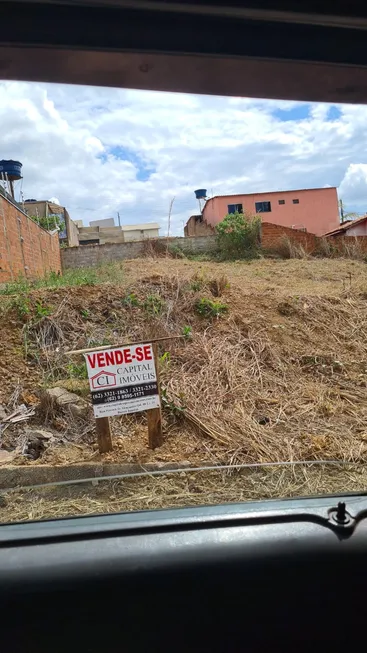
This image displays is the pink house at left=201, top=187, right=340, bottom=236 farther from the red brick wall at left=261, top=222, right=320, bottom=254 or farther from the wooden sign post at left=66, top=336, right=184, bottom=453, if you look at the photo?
the wooden sign post at left=66, top=336, right=184, bottom=453


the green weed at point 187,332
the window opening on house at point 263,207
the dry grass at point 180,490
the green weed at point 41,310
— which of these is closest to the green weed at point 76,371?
the green weed at point 41,310

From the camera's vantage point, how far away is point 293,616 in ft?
3.82

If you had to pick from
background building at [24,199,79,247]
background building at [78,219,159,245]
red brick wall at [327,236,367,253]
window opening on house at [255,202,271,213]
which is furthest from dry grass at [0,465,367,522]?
background building at [78,219,159,245]

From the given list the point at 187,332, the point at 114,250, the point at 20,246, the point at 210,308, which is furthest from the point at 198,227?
the point at 187,332

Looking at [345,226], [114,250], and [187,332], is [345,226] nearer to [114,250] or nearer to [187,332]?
[114,250]

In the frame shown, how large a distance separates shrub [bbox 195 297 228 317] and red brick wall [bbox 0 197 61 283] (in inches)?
137

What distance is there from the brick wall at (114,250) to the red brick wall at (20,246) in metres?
3.10

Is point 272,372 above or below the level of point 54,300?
below

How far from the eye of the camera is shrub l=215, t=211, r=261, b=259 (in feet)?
54.3

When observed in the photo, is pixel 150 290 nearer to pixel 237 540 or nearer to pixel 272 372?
pixel 272 372

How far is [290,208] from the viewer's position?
19.8 metres

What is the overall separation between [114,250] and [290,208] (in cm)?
773

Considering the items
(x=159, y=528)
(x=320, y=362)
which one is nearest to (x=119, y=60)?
(x=159, y=528)

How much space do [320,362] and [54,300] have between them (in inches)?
131
